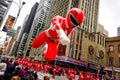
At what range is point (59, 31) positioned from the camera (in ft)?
20.0

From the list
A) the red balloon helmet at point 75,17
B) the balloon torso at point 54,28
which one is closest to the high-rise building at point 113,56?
the balloon torso at point 54,28

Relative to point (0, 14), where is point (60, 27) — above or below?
below

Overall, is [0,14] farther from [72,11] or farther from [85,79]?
A: [72,11]

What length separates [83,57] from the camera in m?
46.2

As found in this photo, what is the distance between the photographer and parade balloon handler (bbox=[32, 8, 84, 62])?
6076 millimetres

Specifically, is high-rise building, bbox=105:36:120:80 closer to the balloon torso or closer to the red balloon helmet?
the balloon torso

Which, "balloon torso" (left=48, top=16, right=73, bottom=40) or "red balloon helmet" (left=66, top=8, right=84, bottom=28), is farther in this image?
"balloon torso" (left=48, top=16, right=73, bottom=40)

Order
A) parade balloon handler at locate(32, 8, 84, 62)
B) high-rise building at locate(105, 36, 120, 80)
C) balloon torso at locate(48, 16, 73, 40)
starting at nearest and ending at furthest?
1. parade balloon handler at locate(32, 8, 84, 62)
2. balloon torso at locate(48, 16, 73, 40)
3. high-rise building at locate(105, 36, 120, 80)

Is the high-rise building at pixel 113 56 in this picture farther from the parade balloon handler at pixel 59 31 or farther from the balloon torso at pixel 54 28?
the balloon torso at pixel 54 28

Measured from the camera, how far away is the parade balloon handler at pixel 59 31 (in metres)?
6.08

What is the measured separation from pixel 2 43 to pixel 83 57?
31.8 meters

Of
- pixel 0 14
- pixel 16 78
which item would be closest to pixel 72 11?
pixel 16 78

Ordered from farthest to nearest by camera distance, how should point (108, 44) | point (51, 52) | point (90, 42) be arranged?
point (90, 42) → point (108, 44) → point (51, 52)

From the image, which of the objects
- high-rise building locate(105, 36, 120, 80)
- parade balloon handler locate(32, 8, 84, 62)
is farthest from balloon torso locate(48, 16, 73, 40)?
high-rise building locate(105, 36, 120, 80)
